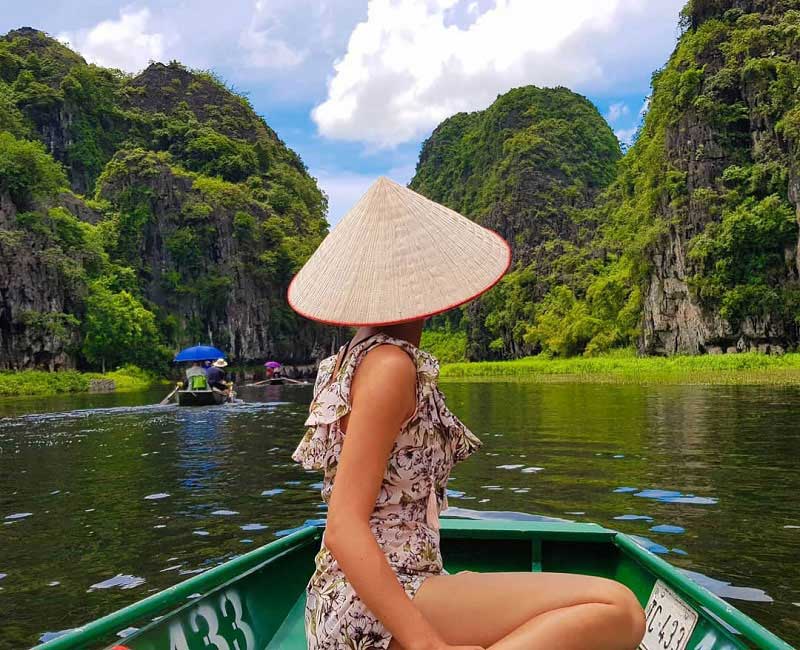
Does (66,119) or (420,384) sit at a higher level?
(66,119)

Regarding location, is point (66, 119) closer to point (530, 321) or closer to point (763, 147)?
point (530, 321)

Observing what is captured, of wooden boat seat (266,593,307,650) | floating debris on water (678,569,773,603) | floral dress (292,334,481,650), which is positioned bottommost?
floating debris on water (678,569,773,603)

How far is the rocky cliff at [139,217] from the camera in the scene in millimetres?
32406

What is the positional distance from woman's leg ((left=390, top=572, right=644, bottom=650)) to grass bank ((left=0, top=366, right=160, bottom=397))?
2860cm

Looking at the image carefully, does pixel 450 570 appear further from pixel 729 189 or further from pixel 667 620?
pixel 729 189

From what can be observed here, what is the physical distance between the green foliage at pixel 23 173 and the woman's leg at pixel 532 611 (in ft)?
115

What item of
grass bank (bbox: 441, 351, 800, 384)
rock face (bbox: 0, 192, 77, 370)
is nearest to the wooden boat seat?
grass bank (bbox: 441, 351, 800, 384)

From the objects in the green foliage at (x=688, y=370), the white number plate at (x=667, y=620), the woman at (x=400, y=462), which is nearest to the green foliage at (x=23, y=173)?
the green foliage at (x=688, y=370)

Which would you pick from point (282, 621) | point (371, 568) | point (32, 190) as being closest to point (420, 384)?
point (371, 568)

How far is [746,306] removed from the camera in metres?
28.2

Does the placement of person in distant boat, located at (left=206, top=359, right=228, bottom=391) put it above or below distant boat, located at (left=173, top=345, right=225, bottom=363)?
below

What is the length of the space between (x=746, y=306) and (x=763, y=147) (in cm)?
659

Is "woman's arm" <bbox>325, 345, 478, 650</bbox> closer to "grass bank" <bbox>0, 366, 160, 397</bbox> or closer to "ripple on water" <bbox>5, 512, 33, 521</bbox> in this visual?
"ripple on water" <bbox>5, 512, 33, 521</bbox>

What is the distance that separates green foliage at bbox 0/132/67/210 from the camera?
31.5 m
